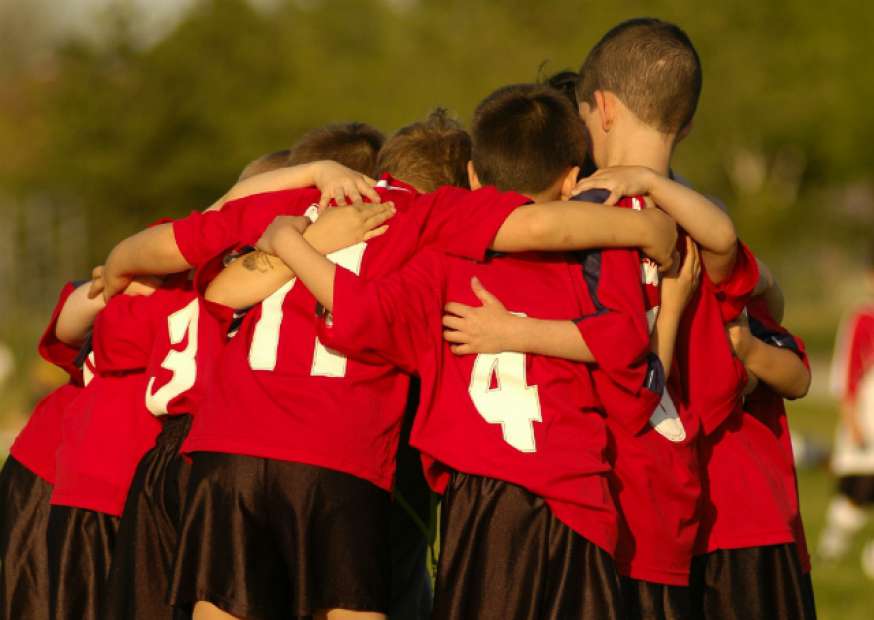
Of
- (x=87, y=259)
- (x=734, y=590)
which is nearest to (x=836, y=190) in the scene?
(x=87, y=259)

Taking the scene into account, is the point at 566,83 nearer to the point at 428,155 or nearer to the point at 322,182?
the point at 428,155

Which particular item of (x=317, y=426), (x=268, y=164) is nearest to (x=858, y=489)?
(x=268, y=164)

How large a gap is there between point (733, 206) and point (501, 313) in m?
28.3

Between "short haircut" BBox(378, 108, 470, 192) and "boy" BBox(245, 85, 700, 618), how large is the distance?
454mm

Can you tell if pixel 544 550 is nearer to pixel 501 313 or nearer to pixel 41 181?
pixel 501 313

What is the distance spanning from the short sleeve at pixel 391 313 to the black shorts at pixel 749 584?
1007mm

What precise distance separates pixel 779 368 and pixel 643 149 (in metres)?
0.74

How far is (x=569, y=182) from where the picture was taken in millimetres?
3750

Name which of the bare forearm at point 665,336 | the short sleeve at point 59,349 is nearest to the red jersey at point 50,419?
the short sleeve at point 59,349

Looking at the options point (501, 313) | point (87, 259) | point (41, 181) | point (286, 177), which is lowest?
point (501, 313)

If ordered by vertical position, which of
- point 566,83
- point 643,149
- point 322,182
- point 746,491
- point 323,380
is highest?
point 566,83

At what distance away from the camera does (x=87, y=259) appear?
2700 cm

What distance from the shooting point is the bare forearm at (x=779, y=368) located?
3.93 m

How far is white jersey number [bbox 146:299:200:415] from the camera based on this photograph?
12.8ft
